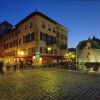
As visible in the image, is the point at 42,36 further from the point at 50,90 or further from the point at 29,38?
the point at 50,90

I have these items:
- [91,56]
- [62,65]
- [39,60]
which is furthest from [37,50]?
[91,56]

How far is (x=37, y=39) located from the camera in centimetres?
4812

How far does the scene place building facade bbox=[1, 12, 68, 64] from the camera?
4838 cm

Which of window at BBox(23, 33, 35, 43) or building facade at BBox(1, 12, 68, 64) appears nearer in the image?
building facade at BBox(1, 12, 68, 64)

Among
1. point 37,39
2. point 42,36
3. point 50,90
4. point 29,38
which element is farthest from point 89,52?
point 50,90

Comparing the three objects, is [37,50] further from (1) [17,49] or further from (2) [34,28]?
(1) [17,49]

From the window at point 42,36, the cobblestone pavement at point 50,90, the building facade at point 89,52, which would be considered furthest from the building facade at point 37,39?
the cobblestone pavement at point 50,90

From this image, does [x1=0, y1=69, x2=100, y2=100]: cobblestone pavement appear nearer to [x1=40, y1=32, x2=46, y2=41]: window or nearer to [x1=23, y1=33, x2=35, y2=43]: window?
[x1=23, y1=33, x2=35, y2=43]: window

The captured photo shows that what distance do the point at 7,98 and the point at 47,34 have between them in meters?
42.2

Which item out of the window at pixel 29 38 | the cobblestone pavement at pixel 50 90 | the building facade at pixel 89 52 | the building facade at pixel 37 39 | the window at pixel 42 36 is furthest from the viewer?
the building facade at pixel 89 52

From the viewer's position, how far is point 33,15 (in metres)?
49.0

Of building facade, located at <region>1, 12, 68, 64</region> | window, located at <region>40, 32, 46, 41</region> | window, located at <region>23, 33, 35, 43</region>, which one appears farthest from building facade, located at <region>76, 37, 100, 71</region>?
window, located at <region>23, 33, 35, 43</region>

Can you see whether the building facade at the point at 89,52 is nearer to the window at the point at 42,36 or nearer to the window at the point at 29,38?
the window at the point at 42,36

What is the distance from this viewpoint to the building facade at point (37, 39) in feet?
159
